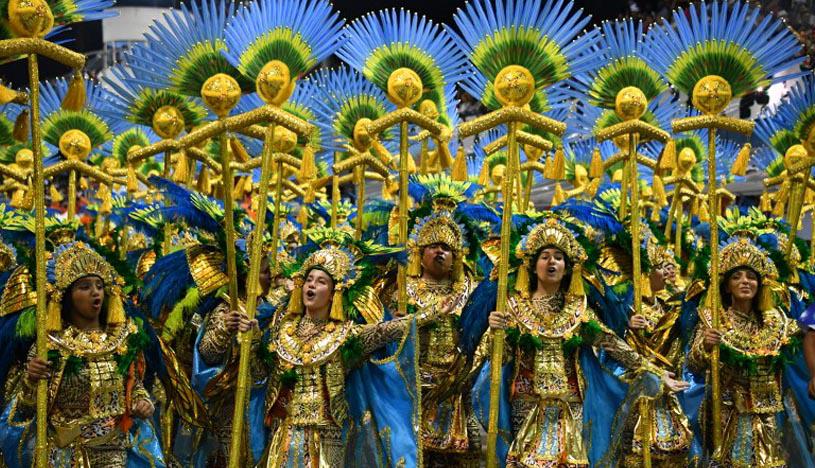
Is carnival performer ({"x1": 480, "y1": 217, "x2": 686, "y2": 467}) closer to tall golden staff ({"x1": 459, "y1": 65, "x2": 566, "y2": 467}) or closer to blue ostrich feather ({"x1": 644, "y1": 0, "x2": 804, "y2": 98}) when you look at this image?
tall golden staff ({"x1": 459, "y1": 65, "x2": 566, "y2": 467})

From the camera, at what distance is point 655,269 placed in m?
10.3

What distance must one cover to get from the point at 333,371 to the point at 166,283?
1672 millimetres

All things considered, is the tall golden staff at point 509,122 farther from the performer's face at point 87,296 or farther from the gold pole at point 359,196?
the performer's face at point 87,296

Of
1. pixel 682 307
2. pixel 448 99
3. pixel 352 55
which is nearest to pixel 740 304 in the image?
pixel 682 307

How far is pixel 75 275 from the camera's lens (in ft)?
23.4

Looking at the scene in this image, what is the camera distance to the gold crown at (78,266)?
7125 millimetres

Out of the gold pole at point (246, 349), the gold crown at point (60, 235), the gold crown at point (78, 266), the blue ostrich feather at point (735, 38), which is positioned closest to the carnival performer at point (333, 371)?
the gold pole at point (246, 349)

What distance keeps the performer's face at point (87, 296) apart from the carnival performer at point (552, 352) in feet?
8.31

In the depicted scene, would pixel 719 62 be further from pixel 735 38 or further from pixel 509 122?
pixel 509 122

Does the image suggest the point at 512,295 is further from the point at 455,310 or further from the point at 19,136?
the point at 19,136

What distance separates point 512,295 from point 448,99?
163 inches

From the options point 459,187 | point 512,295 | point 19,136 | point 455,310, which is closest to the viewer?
point 19,136

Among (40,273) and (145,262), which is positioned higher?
(145,262)

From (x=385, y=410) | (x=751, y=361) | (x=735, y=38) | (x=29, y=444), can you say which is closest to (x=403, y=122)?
(x=385, y=410)
